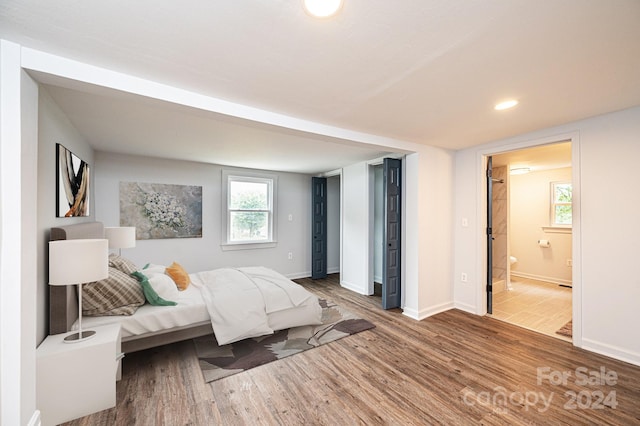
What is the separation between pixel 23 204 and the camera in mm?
1442

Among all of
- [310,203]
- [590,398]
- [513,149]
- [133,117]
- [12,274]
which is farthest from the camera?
[310,203]

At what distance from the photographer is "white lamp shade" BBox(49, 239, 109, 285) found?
1.72 metres

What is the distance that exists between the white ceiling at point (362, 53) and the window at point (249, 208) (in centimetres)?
269

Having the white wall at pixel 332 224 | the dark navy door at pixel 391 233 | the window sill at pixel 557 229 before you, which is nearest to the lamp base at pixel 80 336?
the dark navy door at pixel 391 233

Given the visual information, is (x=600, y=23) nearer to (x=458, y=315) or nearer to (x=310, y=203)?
(x=458, y=315)

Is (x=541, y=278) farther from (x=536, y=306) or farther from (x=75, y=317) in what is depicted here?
(x=75, y=317)

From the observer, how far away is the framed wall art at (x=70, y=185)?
7.41 feet

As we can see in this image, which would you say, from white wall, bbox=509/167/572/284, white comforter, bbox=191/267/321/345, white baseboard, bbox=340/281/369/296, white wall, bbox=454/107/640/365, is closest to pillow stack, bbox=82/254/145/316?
white comforter, bbox=191/267/321/345

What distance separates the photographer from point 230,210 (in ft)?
16.9

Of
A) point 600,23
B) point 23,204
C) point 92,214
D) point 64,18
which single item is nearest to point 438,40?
point 600,23

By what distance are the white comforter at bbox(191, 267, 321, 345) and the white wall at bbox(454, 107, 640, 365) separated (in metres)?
2.85

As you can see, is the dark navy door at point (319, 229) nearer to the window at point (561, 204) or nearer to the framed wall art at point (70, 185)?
the framed wall art at point (70, 185)

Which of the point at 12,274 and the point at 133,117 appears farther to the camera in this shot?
the point at 133,117

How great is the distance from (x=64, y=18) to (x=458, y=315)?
4.62m
